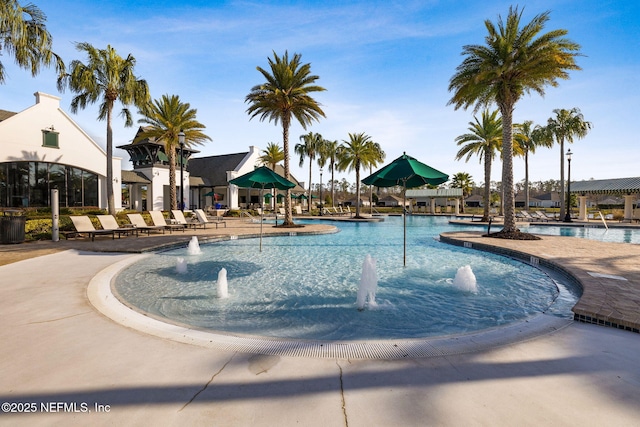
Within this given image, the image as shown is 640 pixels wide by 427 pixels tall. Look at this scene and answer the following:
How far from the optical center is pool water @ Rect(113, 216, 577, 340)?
4.46 meters

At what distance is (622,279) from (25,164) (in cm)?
3018

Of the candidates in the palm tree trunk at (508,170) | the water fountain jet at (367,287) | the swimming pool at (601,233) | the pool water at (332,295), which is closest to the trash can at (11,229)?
the pool water at (332,295)

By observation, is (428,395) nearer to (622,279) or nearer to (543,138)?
(622,279)

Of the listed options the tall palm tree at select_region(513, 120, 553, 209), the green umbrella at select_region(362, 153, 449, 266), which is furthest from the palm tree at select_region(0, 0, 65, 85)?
the tall palm tree at select_region(513, 120, 553, 209)

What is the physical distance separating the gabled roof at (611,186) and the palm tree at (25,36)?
44.4 meters

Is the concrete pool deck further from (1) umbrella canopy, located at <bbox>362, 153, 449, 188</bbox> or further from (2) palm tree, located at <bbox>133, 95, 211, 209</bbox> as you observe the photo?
(2) palm tree, located at <bbox>133, 95, 211, 209</bbox>

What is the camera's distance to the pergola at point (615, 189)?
2789cm

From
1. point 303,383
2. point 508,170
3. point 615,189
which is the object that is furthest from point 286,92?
point 615,189

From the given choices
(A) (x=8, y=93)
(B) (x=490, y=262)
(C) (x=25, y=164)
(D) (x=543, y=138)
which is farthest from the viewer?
(D) (x=543, y=138)

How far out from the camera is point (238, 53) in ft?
39.4

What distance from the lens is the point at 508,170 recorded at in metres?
15.7

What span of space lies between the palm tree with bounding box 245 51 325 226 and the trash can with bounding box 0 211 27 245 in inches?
490

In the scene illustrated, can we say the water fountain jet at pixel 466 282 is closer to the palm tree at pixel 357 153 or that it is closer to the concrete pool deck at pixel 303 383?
the concrete pool deck at pixel 303 383

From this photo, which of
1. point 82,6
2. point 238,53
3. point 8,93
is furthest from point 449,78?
point 8,93
